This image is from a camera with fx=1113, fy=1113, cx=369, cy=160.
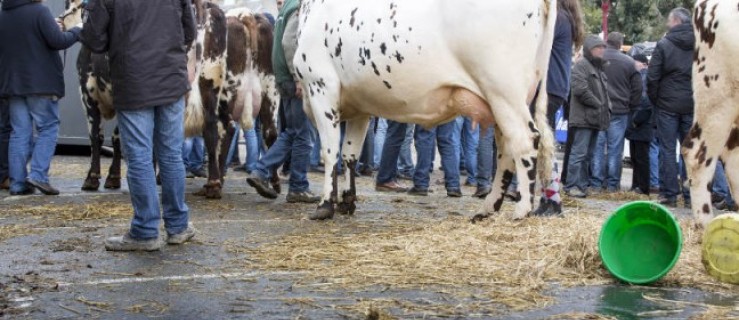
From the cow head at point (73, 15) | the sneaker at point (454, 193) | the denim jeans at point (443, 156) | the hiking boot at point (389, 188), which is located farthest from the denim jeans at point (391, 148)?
the cow head at point (73, 15)

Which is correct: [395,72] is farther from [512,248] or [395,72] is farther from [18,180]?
[18,180]

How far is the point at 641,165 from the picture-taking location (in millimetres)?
15086

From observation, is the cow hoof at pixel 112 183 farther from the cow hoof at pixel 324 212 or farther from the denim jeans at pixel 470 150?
the denim jeans at pixel 470 150

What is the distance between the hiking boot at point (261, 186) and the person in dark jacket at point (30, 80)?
213 cm

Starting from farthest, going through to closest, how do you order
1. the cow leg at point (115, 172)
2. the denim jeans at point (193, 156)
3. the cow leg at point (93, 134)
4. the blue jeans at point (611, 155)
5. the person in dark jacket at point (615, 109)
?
the blue jeans at point (611, 155)
the person in dark jacket at point (615, 109)
the denim jeans at point (193, 156)
the cow leg at point (115, 172)
the cow leg at point (93, 134)

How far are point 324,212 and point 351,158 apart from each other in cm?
76

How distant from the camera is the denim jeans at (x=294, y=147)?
11.0 meters

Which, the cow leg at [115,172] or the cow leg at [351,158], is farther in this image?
the cow leg at [115,172]

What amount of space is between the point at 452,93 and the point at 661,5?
27773 millimetres

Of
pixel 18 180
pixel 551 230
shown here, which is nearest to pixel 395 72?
pixel 551 230

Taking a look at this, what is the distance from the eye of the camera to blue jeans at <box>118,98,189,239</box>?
24.8ft

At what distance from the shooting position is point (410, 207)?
11086 mm

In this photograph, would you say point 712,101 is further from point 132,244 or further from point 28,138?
point 28,138

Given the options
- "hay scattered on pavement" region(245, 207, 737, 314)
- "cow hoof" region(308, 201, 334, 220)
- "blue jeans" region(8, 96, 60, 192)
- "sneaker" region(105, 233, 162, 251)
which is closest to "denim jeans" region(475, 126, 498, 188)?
"cow hoof" region(308, 201, 334, 220)
